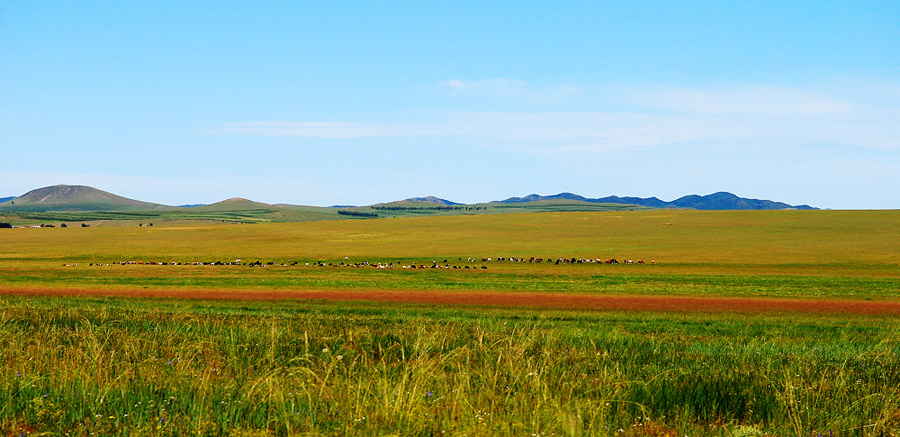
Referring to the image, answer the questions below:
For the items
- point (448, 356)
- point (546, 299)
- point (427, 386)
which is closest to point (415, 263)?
point (546, 299)

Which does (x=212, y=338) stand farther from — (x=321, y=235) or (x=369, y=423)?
(x=321, y=235)

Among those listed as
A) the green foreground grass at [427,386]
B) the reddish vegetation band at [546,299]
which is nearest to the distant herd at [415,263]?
the reddish vegetation band at [546,299]

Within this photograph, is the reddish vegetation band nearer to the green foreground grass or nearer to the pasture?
the pasture

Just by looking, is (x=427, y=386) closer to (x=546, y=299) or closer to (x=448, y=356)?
(x=448, y=356)

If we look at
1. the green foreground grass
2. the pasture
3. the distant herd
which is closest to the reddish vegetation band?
the pasture

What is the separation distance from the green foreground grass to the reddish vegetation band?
12.4m

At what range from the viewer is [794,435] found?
22.6 feet

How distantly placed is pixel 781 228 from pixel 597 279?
54.8m

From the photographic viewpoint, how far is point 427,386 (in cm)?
827

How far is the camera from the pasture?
23.2ft

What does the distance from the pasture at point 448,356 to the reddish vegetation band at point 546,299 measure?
0.28 metres

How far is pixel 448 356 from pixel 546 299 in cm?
1942

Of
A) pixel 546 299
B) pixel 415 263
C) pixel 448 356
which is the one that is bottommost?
pixel 415 263

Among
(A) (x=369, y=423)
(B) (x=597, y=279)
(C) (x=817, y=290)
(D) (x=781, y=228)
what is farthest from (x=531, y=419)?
(D) (x=781, y=228)
